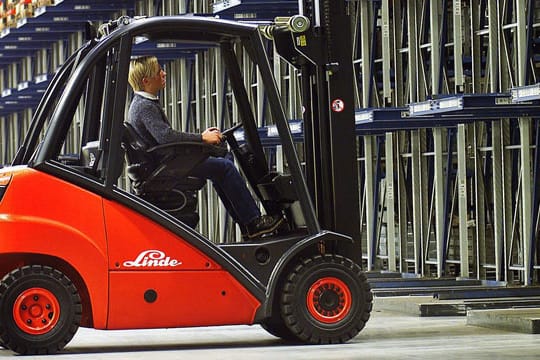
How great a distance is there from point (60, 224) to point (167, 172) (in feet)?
2.77

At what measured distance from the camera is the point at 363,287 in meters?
10.3

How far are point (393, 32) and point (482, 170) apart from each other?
2.94 meters

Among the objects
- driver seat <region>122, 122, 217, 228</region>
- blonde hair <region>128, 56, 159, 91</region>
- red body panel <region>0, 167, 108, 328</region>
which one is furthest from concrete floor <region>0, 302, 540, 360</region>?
blonde hair <region>128, 56, 159, 91</region>

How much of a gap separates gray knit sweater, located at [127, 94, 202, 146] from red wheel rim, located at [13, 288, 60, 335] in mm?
1320

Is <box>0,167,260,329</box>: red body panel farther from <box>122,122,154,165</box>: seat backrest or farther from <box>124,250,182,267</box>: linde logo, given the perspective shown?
<box>122,122,154,165</box>: seat backrest

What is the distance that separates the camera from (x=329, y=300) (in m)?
10.3

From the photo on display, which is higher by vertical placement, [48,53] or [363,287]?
[48,53]

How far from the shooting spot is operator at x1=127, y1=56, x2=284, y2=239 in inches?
398

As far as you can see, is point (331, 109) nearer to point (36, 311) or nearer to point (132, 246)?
point (132, 246)

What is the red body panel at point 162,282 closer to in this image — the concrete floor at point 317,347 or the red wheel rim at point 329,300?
the concrete floor at point 317,347

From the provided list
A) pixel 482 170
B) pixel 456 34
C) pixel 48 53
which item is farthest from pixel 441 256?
pixel 48 53

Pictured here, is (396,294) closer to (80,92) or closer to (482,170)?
(482,170)

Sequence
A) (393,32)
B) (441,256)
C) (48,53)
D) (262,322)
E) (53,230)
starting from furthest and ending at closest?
(48,53), (393,32), (441,256), (262,322), (53,230)

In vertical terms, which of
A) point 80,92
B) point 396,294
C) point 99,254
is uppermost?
point 80,92
